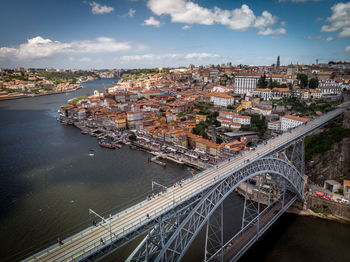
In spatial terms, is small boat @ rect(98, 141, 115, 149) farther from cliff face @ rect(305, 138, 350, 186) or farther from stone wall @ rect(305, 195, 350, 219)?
stone wall @ rect(305, 195, 350, 219)

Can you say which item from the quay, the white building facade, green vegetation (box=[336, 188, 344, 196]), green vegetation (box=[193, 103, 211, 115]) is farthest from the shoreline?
the white building facade

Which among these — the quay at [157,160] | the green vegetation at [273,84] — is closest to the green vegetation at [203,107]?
the green vegetation at [273,84]

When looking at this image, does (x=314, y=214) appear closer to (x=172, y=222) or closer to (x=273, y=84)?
(x=172, y=222)

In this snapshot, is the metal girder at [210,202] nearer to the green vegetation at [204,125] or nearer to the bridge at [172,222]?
the bridge at [172,222]

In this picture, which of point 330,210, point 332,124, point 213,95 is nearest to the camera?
point 330,210

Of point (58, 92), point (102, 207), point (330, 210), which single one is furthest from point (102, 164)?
point (58, 92)

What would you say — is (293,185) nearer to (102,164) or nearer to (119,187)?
(119,187)
